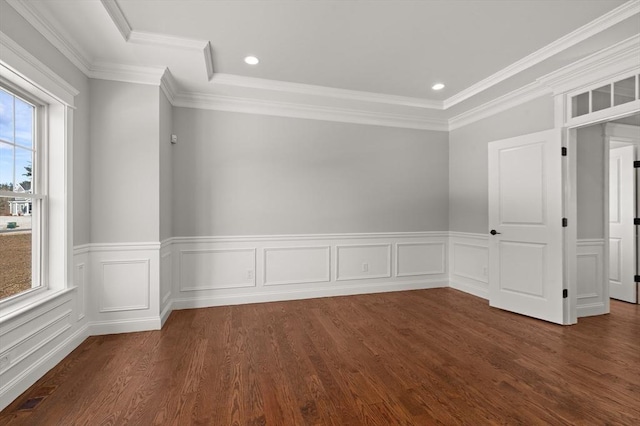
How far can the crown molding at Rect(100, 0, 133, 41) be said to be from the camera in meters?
2.18

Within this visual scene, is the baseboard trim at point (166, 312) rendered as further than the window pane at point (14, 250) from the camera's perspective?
Yes

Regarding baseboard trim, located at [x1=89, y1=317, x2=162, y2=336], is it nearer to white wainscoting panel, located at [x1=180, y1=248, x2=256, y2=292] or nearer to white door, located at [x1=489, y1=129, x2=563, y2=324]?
white wainscoting panel, located at [x1=180, y1=248, x2=256, y2=292]

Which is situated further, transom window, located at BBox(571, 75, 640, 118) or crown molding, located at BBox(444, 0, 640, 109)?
transom window, located at BBox(571, 75, 640, 118)

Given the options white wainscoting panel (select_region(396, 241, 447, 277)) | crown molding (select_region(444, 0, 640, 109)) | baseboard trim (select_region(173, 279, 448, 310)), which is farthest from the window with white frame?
crown molding (select_region(444, 0, 640, 109))

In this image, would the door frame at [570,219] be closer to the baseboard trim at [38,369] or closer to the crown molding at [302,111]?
the crown molding at [302,111]

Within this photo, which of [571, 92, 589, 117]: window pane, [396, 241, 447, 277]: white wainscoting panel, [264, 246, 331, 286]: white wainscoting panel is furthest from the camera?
[396, 241, 447, 277]: white wainscoting panel

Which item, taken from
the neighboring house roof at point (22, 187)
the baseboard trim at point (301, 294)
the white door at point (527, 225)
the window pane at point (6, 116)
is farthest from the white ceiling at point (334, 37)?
the baseboard trim at point (301, 294)

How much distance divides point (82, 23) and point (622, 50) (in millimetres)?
4511

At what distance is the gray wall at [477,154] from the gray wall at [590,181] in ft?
1.70

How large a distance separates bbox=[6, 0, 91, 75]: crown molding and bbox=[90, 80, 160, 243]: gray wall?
0.26 metres

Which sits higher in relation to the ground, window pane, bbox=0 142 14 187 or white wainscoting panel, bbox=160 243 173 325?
window pane, bbox=0 142 14 187

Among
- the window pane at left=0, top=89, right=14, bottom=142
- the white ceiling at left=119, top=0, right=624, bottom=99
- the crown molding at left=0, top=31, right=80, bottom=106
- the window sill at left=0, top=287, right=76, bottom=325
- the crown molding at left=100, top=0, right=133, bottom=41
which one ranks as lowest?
the window sill at left=0, top=287, right=76, bottom=325

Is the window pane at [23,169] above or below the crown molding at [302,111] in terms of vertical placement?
below

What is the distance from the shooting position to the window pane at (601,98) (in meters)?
2.90
